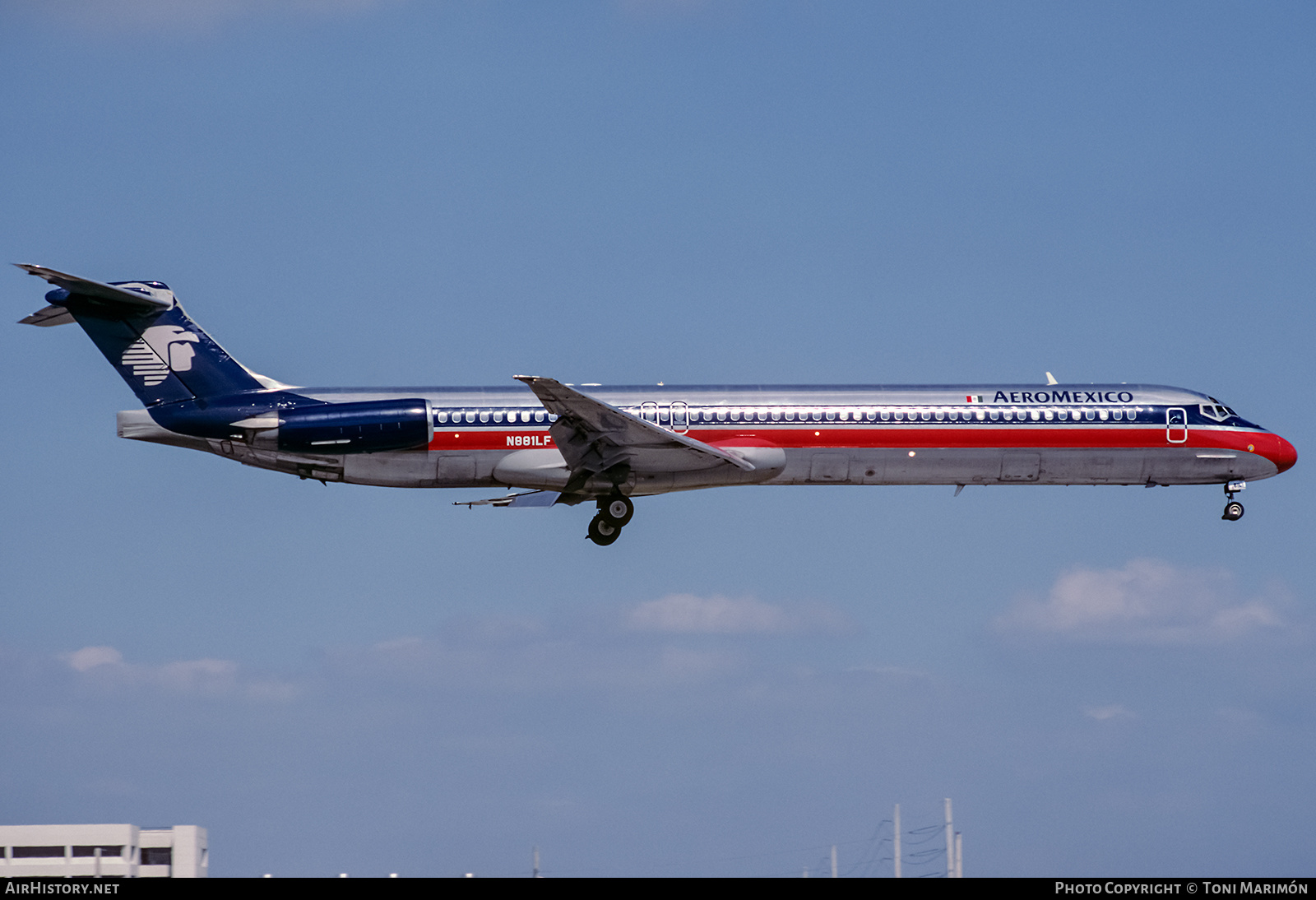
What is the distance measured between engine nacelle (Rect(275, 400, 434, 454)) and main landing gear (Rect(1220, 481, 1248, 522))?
1921 cm

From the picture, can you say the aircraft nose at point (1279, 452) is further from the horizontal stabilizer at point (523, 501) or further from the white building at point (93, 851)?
the white building at point (93, 851)

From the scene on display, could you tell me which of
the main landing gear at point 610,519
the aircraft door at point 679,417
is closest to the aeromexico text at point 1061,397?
the aircraft door at point 679,417

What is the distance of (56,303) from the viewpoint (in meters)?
36.8

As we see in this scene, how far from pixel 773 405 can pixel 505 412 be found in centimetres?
616

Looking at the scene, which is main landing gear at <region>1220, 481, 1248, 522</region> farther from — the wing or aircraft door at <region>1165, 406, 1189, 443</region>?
the wing

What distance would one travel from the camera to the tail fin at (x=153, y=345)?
37312 mm

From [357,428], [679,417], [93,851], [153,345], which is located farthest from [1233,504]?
[93,851]

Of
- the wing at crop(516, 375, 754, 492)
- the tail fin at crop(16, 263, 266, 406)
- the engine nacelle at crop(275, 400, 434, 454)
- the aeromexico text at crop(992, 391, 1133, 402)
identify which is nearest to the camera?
the wing at crop(516, 375, 754, 492)

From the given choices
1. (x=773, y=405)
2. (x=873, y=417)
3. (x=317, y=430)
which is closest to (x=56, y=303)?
(x=317, y=430)

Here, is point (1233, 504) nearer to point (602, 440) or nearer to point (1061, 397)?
point (1061, 397)

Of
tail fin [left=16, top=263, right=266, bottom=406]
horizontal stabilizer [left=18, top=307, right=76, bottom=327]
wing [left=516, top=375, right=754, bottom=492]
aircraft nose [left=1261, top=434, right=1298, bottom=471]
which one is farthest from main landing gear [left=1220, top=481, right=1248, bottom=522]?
horizontal stabilizer [left=18, top=307, right=76, bottom=327]

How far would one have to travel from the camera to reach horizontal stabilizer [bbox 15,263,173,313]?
35375 millimetres

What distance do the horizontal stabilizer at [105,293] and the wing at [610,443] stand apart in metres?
9.44
